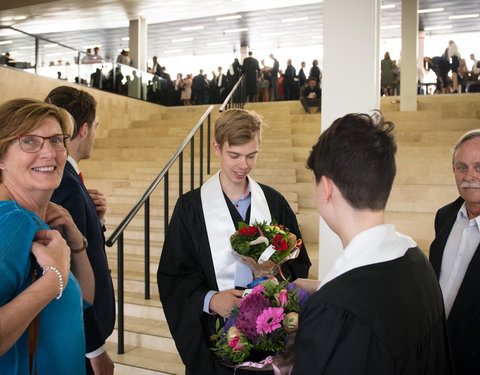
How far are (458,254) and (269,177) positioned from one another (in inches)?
173

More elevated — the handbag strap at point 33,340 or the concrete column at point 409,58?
the concrete column at point 409,58

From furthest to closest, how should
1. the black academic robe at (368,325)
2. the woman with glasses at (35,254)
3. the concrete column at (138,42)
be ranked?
the concrete column at (138,42)
the woman with glasses at (35,254)
the black academic robe at (368,325)

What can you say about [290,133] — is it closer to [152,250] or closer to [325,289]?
[152,250]

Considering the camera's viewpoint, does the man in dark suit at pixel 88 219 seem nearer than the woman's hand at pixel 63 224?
No

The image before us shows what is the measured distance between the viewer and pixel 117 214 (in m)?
Answer: 6.25

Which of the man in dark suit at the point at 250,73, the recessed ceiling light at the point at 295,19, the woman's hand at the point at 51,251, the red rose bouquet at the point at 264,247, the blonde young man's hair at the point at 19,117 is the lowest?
the red rose bouquet at the point at 264,247

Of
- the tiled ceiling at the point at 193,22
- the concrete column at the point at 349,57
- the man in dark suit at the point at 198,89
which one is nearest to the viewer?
the concrete column at the point at 349,57

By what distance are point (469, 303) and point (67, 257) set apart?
1616 mm

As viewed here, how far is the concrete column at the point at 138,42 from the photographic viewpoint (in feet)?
49.0

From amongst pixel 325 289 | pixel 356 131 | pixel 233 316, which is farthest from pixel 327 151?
pixel 233 316

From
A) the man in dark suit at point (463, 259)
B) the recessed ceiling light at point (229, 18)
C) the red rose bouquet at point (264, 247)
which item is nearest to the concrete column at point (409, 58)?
the recessed ceiling light at point (229, 18)

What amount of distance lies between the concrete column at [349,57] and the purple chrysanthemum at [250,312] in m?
1.73

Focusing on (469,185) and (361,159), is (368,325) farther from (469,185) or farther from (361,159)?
(469,185)

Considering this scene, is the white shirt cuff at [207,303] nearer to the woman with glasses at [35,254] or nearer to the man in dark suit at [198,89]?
the woman with glasses at [35,254]
